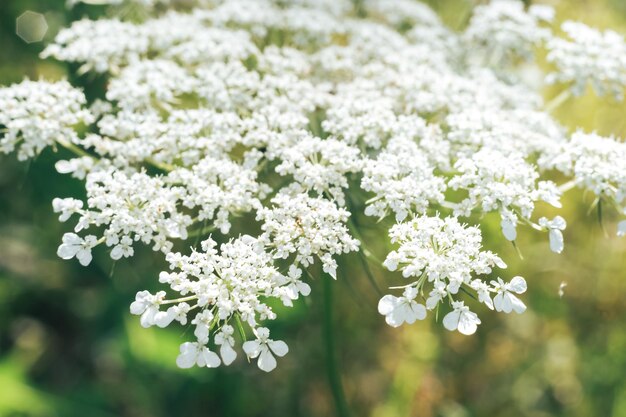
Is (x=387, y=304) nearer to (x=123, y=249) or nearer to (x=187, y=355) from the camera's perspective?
(x=187, y=355)

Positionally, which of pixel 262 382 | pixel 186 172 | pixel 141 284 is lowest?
pixel 262 382

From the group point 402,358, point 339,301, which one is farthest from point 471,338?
point 339,301

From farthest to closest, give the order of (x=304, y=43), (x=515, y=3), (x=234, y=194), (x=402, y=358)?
1. (x=402, y=358)
2. (x=515, y=3)
3. (x=304, y=43)
4. (x=234, y=194)

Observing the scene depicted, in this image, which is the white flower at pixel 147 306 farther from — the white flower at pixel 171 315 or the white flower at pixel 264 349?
the white flower at pixel 264 349

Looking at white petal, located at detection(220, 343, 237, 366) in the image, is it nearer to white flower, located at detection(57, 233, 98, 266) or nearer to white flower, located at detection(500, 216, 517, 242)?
white flower, located at detection(57, 233, 98, 266)

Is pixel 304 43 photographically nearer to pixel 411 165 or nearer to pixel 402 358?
pixel 411 165

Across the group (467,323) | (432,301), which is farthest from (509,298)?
(432,301)

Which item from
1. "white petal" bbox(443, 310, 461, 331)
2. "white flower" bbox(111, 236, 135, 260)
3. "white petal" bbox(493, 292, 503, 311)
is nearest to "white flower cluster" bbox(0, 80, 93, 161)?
"white flower" bbox(111, 236, 135, 260)
